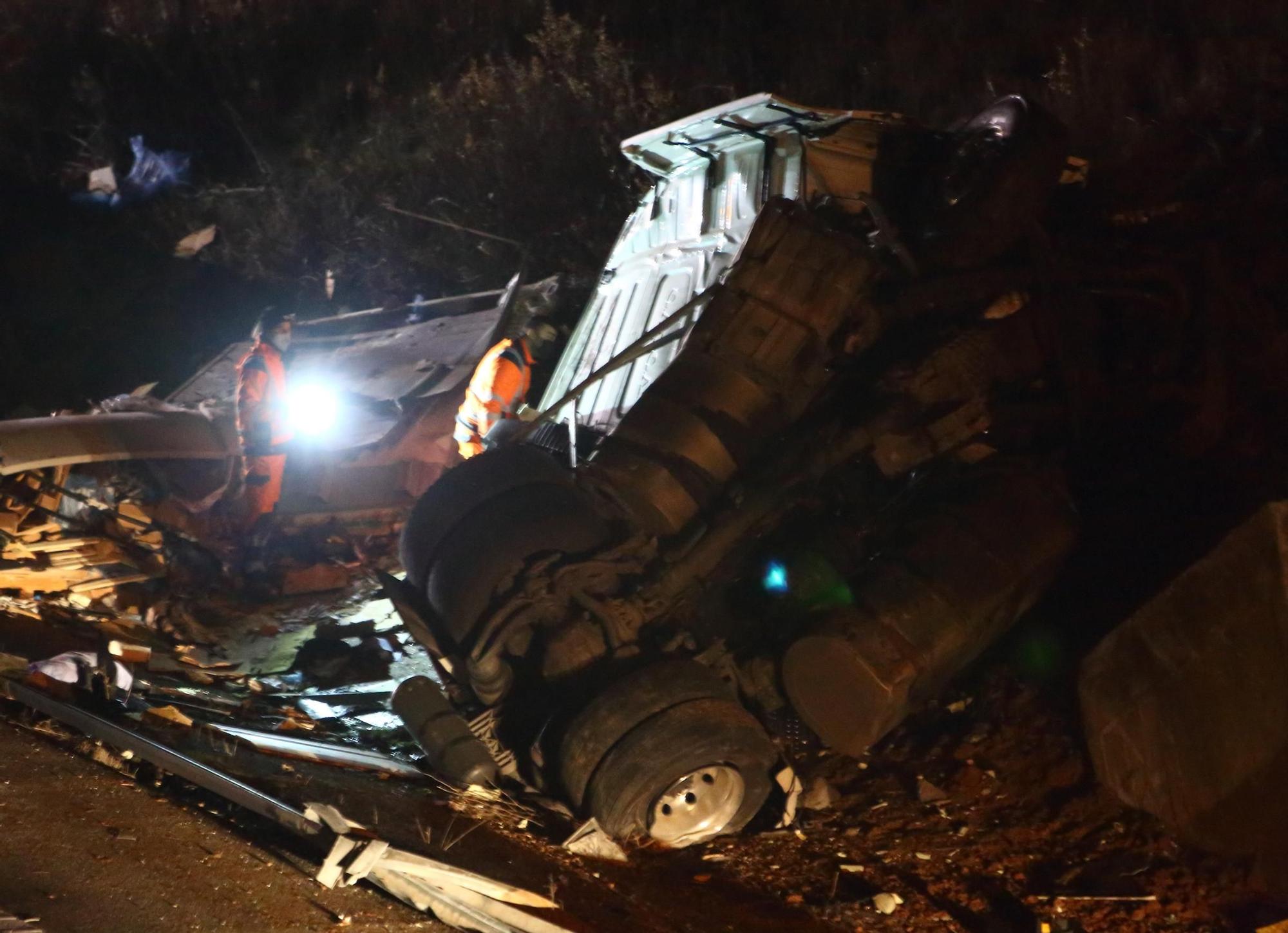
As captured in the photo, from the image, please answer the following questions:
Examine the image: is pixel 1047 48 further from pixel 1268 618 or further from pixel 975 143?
pixel 1268 618

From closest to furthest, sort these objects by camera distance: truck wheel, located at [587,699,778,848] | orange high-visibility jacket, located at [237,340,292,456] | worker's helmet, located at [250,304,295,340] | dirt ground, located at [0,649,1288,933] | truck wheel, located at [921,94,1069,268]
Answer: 1. dirt ground, located at [0,649,1288,933]
2. truck wheel, located at [587,699,778,848]
3. truck wheel, located at [921,94,1069,268]
4. orange high-visibility jacket, located at [237,340,292,456]
5. worker's helmet, located at [250,304,295,340]

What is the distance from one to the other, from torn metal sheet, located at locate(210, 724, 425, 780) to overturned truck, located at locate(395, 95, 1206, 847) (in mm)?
159

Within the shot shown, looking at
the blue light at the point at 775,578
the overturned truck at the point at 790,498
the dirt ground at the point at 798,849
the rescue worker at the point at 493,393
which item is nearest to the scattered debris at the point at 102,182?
the rescue worker at the point at 493,393

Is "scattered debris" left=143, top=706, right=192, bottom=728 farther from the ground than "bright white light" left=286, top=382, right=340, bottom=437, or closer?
farther from the ground

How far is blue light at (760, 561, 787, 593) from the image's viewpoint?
5121 mm

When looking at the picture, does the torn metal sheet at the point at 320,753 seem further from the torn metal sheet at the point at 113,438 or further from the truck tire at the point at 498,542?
the torn metal sheet at the point at 113,438

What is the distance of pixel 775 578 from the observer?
5.18m

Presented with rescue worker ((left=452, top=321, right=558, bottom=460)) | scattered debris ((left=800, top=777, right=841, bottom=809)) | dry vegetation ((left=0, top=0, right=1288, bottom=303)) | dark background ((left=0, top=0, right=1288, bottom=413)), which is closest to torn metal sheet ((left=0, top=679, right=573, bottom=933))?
scattered debris ((left=800, top=777, right=841, bottom=809))

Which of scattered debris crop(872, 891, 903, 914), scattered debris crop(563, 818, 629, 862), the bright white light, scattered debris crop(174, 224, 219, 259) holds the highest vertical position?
A: scattered debris crop(563, 818, 629, 862)

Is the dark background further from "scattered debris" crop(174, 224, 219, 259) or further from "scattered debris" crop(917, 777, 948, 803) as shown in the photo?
"scattered debris" crop(917, 777, 948, 803)

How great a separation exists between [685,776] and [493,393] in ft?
12.2

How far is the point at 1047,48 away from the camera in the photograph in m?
12.5

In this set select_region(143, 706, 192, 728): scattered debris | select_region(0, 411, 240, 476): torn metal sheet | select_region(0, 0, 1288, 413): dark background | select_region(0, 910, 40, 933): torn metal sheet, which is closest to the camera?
select_region(0, 910, 40, 933): torn metal sheet

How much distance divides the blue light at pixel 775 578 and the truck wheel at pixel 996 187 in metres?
1.71
